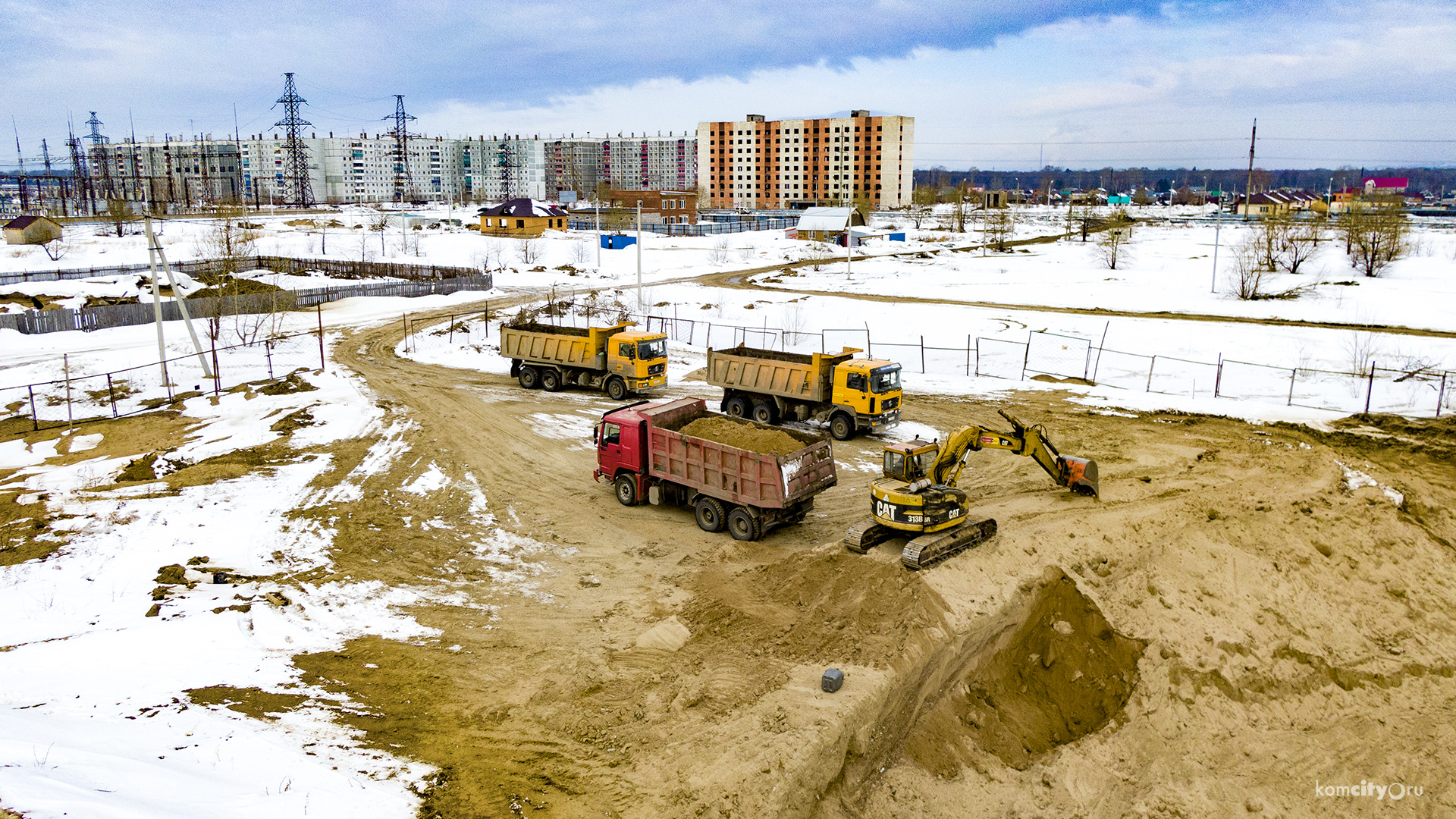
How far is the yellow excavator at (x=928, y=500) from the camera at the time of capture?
1540 cm

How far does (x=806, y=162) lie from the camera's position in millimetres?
168625

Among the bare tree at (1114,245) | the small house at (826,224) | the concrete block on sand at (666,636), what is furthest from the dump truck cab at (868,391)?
the small house at (826,224)

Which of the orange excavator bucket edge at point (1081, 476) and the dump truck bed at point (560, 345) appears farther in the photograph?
the dump truck bed at point (560, 345)

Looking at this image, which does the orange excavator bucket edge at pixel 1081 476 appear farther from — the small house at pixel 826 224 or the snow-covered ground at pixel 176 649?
the small house at pixel 826 224

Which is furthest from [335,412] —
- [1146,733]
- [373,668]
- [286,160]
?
[286,160]

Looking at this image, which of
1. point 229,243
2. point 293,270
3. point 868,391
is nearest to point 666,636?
point 868,391

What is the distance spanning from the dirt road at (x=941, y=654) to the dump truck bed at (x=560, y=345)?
10818mm

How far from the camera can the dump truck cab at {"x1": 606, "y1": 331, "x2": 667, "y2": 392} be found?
30531 millimetres

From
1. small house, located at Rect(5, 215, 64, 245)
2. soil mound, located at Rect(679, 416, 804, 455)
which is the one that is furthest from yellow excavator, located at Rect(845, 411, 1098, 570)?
small house, located at Rect(5, 215, 64, 245)

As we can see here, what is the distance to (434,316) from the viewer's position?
155ft

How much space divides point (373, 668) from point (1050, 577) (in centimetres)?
1133

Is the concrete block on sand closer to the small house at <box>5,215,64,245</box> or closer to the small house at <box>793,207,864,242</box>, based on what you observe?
the small house at <box>5,215,64,245</box>

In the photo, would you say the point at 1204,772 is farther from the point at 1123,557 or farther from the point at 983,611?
the point at 1123,557

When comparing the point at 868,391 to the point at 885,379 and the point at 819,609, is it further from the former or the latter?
the point at 819,609
